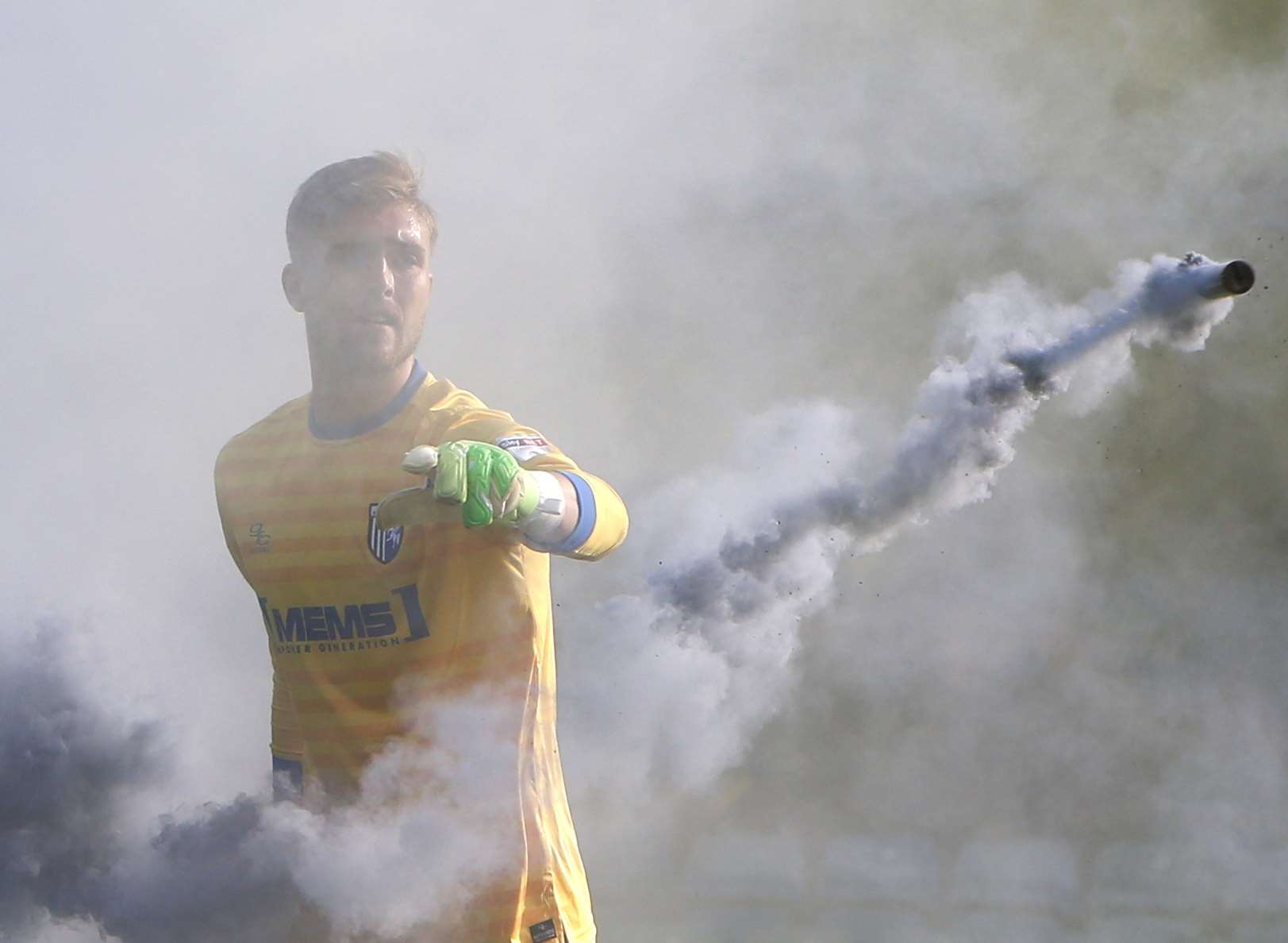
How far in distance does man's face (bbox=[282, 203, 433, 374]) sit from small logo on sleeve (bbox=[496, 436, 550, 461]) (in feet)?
1.64

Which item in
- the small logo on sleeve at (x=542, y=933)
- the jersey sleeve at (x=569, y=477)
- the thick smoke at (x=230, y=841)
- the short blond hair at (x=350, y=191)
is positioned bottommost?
the small logo on sleeve at (x=542, y=933)

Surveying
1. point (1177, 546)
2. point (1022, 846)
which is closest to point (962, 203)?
point (1177, 546)

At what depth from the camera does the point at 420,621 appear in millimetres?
3195

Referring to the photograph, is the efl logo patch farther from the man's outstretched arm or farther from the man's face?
the man's face

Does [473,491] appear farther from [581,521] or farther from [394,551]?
[394,551]

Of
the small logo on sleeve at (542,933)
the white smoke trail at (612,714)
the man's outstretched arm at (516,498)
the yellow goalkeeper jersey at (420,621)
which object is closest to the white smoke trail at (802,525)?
the white smoke trail at (612,714)

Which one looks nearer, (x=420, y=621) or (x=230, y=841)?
(x=420, y=621)

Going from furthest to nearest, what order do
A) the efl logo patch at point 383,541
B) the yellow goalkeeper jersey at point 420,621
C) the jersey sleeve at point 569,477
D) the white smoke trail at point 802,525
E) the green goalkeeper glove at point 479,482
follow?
the white smoke trail at point 802,525
the efl logo patch at point 383,541
the yellow goalkeeper jersey at point 420,621
the jersey sleeve at point 569,477
the green goalkeeper glove at point 479,482

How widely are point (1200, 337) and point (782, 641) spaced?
1.82 metres

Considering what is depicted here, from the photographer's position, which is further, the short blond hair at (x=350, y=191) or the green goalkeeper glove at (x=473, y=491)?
the short blond hair at (x=350, y=191)

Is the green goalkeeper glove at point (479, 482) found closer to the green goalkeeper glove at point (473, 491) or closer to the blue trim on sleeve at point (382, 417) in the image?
the green goalkeeper glove at point (473, 491)

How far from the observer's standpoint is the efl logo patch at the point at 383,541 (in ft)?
10.6

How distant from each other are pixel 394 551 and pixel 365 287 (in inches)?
27.4

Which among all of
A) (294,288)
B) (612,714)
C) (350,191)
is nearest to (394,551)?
(294,288)
